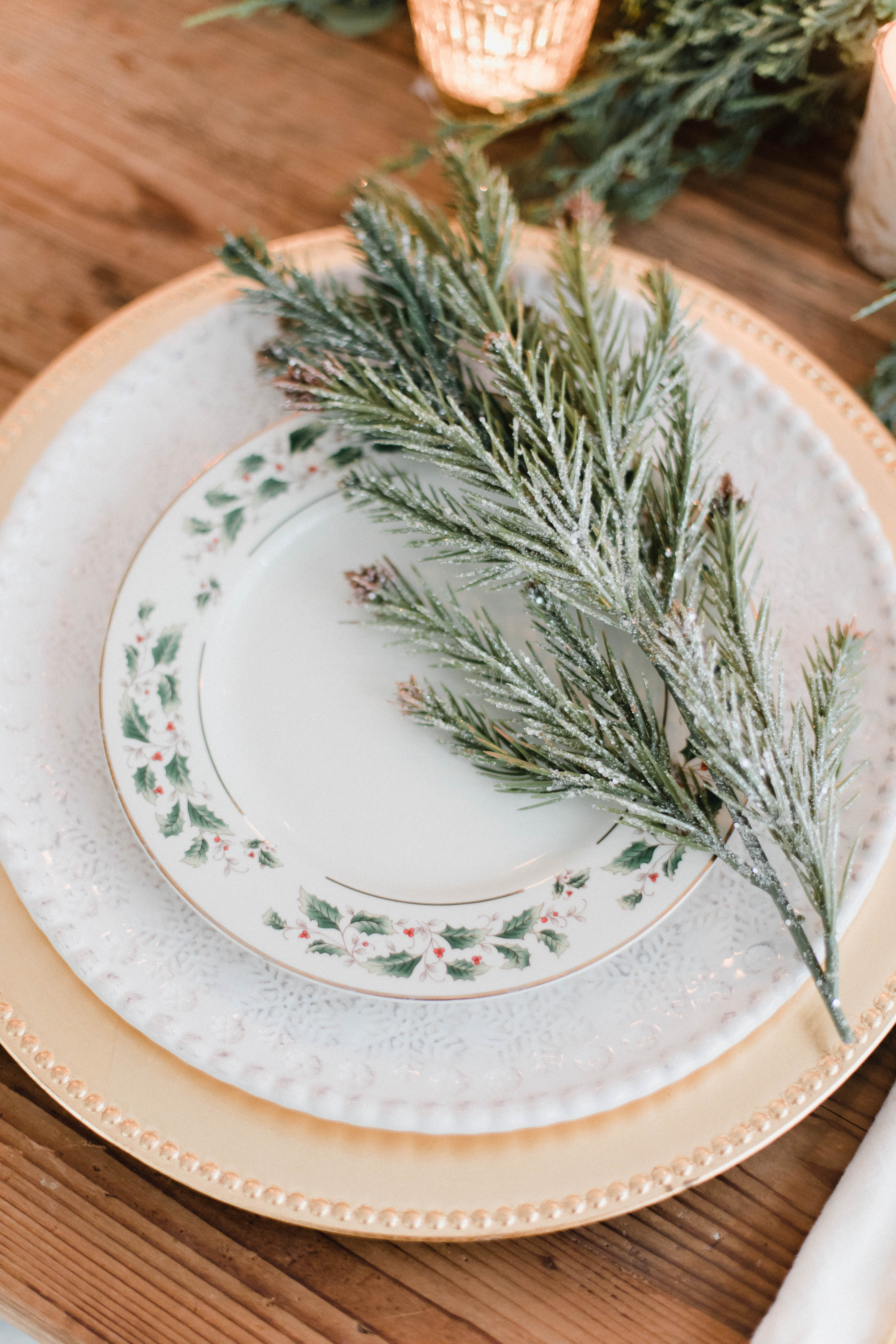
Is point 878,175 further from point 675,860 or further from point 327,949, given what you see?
point 327,949

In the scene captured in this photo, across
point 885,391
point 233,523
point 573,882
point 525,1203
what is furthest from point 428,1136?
point 885,391

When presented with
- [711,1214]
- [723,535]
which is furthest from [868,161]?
[711,1214]

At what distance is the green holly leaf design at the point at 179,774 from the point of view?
0.56 meters

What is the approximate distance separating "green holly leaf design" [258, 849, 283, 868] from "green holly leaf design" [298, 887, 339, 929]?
0.02 meters

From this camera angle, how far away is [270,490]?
0.64 metres

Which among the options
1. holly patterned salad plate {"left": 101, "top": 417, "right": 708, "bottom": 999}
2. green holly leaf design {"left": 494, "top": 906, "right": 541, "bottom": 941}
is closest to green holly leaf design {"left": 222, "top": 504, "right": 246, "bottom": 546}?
holly patterned salad plate {"left": 101, "top": 417, "right": 708, "bottom": 999}

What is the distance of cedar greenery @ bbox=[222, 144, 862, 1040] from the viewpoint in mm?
492

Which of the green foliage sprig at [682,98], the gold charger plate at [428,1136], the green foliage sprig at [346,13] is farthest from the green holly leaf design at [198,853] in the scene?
the green foliage sprig at [346,13]

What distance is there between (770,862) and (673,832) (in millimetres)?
82

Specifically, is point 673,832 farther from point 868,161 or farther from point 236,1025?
point 868,161

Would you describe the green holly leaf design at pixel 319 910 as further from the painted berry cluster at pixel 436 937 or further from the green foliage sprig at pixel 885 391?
the green foliage sprig at pixel 885 391

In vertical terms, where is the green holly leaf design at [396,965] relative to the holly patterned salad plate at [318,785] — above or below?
below

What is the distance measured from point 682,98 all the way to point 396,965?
727 mm

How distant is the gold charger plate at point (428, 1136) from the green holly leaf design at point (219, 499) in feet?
0.93
